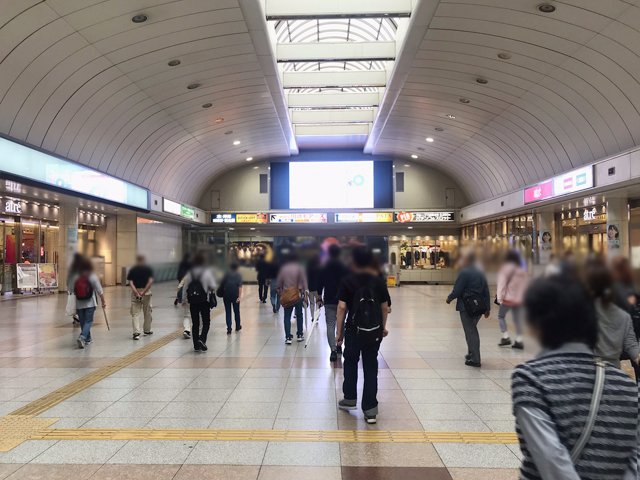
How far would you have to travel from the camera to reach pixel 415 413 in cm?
526

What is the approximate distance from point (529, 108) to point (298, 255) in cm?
1581

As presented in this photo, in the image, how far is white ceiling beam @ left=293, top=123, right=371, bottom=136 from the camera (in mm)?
25578

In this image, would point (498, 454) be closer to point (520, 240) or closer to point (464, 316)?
point (464, 316)

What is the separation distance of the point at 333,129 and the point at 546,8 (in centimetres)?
1699

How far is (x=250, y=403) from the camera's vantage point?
563 cm

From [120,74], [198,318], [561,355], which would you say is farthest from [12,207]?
[561,355]

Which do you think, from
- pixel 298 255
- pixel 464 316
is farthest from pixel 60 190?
pixel 464 316

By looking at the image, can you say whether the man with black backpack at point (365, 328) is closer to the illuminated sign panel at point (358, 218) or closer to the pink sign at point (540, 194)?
the illuminated sign panel at point (358, 218)

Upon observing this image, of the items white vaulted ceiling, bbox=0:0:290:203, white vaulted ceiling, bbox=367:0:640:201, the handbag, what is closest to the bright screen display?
white vaulted ceiling, bbox=367:0:640:201

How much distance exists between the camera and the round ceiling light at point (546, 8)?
31.6ft

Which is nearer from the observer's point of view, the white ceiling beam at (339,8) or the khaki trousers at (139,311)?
the khaki trousers at (139,311)

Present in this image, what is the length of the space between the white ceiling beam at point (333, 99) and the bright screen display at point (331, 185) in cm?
522

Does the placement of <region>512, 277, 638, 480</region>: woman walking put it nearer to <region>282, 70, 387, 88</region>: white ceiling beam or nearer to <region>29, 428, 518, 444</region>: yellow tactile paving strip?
<region>29, 428, 518, 444</region>: yellow tactile paving strip

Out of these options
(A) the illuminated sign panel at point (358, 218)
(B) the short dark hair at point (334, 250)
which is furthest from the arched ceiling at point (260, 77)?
(B) the short dark hair at point (334, 250)
